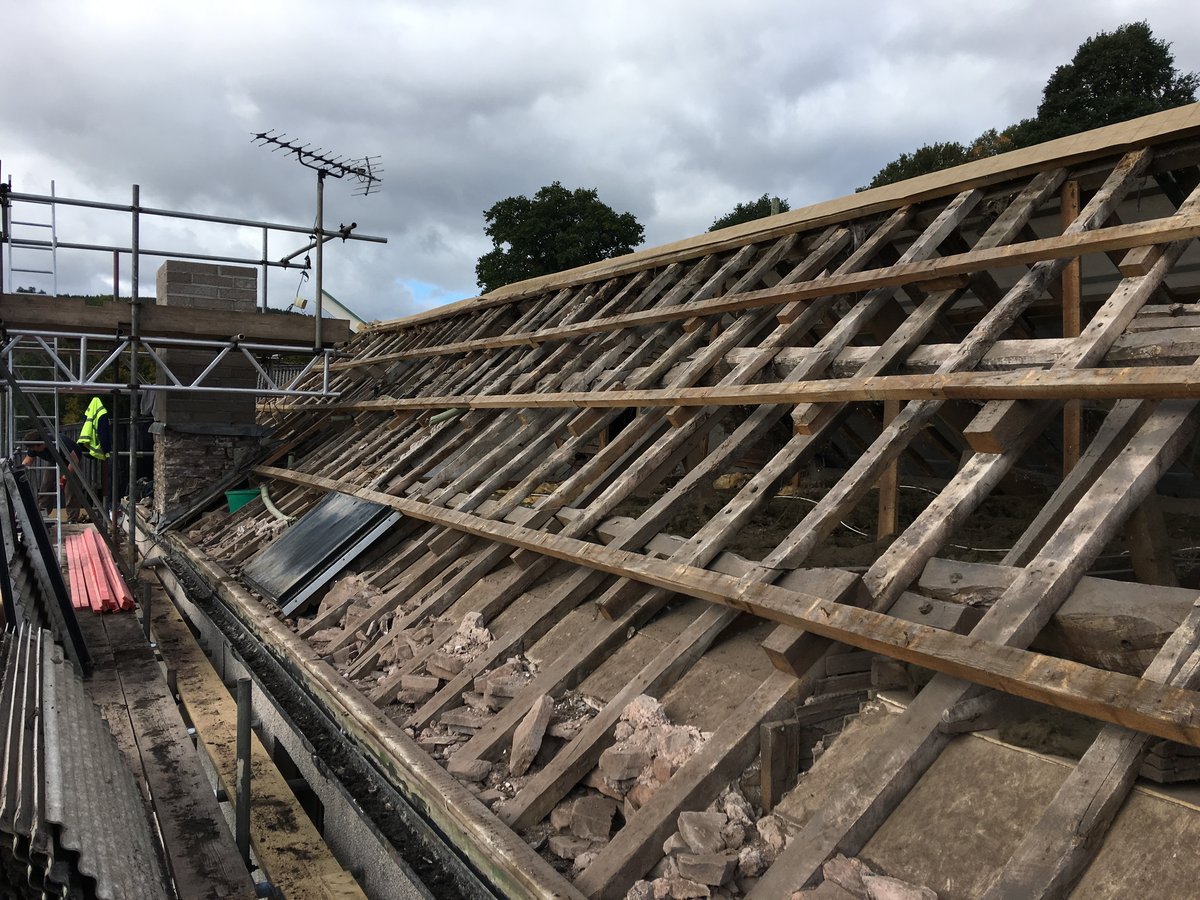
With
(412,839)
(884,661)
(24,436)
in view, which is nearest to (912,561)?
(884,661)

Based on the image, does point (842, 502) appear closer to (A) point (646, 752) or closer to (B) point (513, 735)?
(A) point (646, 752)

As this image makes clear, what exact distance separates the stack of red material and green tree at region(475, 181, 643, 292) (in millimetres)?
26600

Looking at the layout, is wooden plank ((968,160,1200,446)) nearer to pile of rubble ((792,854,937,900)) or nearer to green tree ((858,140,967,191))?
pile of rubble ((792,854,937,900))

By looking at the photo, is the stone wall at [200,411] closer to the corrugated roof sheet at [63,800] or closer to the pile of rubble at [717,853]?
the corrugated roof sheet at [63,800]

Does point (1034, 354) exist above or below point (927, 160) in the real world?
below

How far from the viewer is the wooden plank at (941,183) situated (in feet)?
13.9

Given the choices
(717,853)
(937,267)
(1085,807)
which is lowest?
(717,853)

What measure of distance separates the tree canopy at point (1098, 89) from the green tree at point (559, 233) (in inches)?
422

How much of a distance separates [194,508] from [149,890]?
9.41m

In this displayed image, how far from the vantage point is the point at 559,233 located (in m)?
36.9

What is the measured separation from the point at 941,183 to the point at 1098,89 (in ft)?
102

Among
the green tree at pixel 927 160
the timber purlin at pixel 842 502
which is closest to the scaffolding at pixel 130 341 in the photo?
the timber purlin at pixel 842 502

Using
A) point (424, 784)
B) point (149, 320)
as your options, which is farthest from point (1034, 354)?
point (149, 320)

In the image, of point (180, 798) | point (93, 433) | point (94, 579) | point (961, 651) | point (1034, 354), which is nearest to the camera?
point (961, 651)
